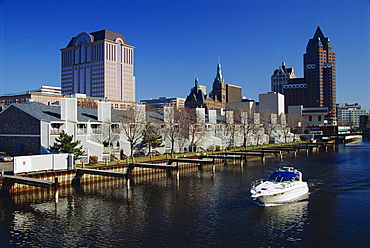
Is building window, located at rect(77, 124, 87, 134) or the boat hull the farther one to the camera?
building window, located at rect(77, 124, 87, 134)

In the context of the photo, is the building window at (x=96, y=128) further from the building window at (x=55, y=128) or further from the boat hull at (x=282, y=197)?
the boat hull at (x=282, y=197)

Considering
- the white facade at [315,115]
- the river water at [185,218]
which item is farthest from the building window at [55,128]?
the white facade at [315,115]

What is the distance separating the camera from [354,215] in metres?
33.1

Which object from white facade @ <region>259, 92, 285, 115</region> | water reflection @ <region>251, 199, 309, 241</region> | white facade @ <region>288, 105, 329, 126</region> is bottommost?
water reflection @ <region>251, 199, 309, 241</region>

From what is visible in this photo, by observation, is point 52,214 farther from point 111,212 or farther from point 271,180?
point 271,180

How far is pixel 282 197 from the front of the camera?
1476 inches

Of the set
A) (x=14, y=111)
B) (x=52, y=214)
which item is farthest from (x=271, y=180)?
(x=14, y=111)

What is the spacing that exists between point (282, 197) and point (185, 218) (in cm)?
1191

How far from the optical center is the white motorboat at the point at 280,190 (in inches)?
1430

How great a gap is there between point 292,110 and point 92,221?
170 m

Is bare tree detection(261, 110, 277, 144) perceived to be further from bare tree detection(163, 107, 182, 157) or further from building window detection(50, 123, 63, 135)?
building window detection(50, 123, 63, 135)

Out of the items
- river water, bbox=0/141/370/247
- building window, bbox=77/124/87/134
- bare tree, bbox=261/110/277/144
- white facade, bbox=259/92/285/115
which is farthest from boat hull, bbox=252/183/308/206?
white facade, bbox=259/92/285/115

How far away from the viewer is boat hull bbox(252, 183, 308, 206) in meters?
36.2

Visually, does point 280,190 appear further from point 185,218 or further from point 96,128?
point 96,128
